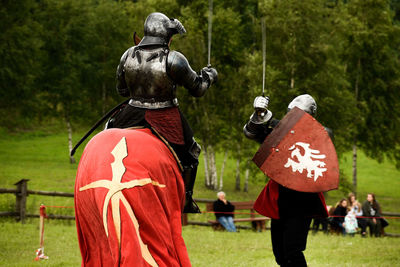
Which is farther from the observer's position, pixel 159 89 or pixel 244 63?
pixel 244 63

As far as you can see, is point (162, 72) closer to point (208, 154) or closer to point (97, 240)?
point (97, 240)

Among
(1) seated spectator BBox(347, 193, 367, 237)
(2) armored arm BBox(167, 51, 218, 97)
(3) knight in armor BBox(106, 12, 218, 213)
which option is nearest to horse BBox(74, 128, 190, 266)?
(3) knight in armor BBox(106, 12, 218, 213)

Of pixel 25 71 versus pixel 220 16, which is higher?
pixel 220 16

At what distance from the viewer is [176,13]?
30641 mm

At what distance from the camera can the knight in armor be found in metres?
4.99

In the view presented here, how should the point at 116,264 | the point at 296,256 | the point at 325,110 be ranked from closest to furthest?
the point at 116,264, the point at 296,256, the point at 325,110

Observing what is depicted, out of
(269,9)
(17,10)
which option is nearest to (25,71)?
(17,10)

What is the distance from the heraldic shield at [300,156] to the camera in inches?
224

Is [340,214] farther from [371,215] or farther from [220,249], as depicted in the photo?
[220,249]

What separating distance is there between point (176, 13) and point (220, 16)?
2909 millimetres

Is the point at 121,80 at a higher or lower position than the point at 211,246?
higher

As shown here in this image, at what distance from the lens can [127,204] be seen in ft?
13.5

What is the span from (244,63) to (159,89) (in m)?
25.6

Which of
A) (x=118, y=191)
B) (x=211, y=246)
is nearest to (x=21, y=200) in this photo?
(x=211, y=246)
